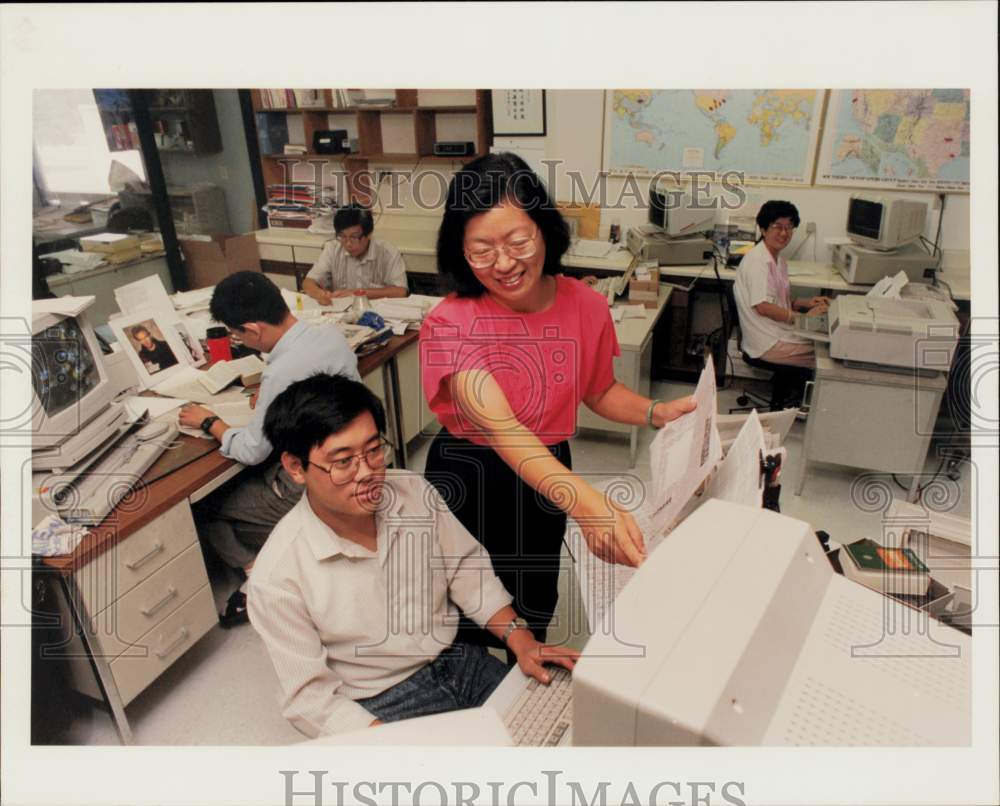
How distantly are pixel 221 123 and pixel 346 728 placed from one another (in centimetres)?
341

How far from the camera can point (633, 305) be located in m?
2.99

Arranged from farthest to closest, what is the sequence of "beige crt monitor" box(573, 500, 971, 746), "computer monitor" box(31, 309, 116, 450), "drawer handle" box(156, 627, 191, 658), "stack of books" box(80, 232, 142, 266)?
"stack of books" box(80, 232, 142, 266) < "drawer handle" box(156, 627, 191, 658) < "computer monitor" box(31, 309, 116, 450) < "beige crt monitor" box(573, 500, 971, 746)

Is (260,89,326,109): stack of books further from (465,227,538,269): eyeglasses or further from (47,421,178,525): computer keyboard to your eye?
(465,227,538,269): eyeglasses

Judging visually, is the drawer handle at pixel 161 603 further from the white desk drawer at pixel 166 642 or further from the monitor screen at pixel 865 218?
the monitor screen at pixel 865 218

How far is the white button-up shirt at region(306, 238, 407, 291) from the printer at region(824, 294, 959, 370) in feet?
6.55

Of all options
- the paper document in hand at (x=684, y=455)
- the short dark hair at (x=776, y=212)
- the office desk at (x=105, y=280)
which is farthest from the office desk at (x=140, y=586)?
the short dark hair at (x=776, y=212)

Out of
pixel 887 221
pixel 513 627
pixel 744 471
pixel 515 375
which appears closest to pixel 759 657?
pixel 744 471

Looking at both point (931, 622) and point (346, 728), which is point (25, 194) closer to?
point (346, 728)

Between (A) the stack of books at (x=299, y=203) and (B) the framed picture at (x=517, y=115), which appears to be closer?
(B) the framed picture at (x=517, y=115)

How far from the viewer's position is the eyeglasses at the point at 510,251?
1195 mm

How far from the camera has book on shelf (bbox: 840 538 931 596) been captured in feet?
3.56

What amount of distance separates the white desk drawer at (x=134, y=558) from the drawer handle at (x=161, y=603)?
0.08 meters

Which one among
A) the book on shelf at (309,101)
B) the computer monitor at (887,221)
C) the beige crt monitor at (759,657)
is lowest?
the beige crt monitor at (759,657)

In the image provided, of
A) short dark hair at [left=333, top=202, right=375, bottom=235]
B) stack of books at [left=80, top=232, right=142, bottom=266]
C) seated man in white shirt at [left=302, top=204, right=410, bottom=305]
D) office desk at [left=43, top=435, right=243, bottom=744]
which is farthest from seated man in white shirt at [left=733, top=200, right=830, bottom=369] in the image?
stack of books at [left=80, top=232, right=142, bottom=266]
